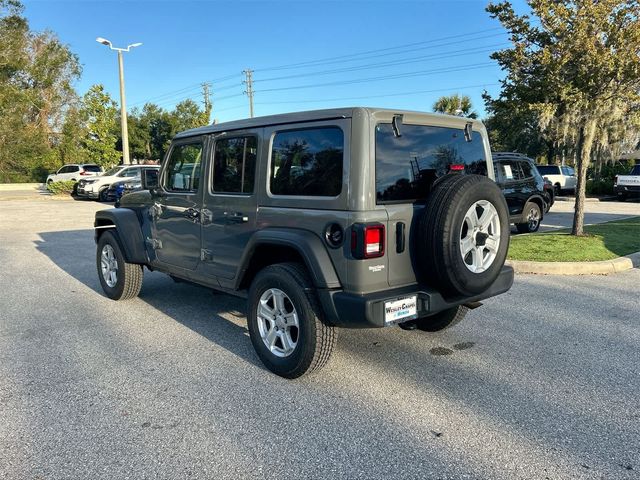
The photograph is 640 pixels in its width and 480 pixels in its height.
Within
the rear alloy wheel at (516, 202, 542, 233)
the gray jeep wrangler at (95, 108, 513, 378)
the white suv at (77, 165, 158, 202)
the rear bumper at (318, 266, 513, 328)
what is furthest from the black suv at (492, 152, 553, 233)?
the white suv at (77, 165, 158, 202)

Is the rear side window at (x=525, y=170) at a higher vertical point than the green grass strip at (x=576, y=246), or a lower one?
higher

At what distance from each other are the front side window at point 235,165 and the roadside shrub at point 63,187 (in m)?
24.4

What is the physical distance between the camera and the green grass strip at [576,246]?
7.85 metres

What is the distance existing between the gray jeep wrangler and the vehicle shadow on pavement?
54 cm

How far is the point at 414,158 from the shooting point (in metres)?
3.64

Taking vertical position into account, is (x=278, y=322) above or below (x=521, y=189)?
below

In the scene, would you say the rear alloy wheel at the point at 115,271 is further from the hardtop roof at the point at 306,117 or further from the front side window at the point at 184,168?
the hardtop roof at the point at 306,117

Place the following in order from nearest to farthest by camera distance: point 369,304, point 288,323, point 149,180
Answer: point 369,304, point 288,323, point 149,180

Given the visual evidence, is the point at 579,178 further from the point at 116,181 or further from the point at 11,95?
the point at 11,95

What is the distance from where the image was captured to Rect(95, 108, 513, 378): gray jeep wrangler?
3.29 m

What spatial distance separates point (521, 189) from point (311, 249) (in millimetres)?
9431

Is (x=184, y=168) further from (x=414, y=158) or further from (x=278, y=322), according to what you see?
(x=414, y=158)

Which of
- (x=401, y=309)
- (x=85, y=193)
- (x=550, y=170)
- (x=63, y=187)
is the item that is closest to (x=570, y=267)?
(x=401, y=309)

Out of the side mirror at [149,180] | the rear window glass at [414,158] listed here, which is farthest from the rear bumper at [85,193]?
the rear window glass at [414,158]
